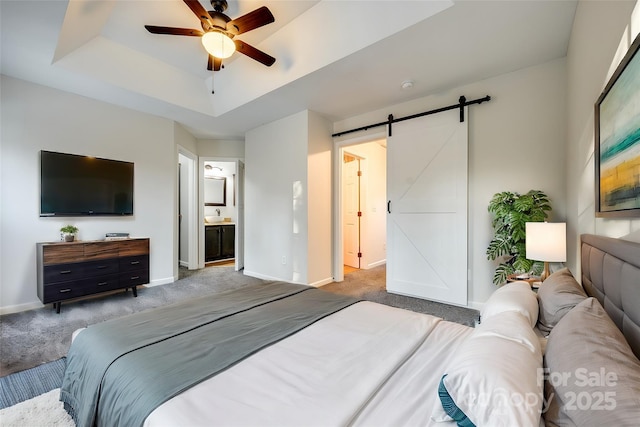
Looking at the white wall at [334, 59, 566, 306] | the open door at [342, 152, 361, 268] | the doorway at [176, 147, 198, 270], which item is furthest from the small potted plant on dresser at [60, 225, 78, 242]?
the white wall at [334, 59, 566, 306]

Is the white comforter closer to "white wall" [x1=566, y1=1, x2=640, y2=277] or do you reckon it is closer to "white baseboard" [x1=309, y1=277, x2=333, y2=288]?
"white wall" [x1=566, y1=1, x2=640, y2=277]

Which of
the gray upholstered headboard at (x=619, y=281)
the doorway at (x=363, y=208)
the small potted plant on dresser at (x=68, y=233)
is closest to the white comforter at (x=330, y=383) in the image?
the gray upholstered headboard at (x=619, y=281)

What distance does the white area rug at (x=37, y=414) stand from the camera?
1392mm

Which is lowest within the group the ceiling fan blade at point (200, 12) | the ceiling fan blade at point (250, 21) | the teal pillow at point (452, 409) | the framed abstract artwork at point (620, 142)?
the teal pillow at point (452, 409)

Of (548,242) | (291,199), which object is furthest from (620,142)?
(291,199)

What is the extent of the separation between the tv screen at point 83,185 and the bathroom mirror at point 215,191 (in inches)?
107

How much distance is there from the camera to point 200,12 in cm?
211

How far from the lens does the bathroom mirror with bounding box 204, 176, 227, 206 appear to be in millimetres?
6535

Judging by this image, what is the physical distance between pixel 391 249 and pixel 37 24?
427 centimetres

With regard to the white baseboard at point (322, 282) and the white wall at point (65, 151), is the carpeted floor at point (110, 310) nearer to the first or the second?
the white baseboard at point (322, 282)

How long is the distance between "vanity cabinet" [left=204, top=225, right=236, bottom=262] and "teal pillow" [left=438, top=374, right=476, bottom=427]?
5747 millimetres

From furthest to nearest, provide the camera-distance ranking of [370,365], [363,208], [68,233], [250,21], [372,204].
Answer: [372,204]
[363,208]
[68,233]
[250,21]
[370,365]

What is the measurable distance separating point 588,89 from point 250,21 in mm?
2509

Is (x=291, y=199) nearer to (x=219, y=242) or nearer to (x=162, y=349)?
(x=219, y=242)
